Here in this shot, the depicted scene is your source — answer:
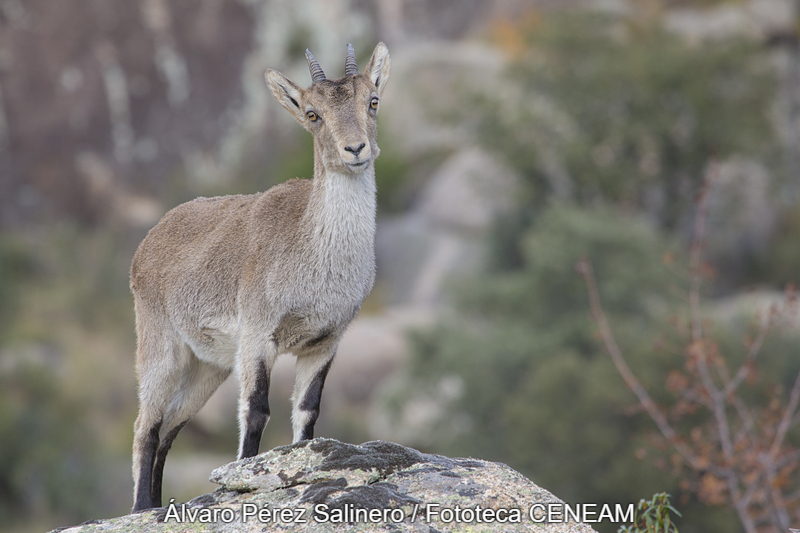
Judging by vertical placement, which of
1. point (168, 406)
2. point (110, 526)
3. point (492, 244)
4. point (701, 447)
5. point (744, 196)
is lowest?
point (110, 526)

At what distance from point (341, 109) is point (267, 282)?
1.44 m

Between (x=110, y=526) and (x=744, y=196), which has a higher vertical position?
(x=744, y=196)

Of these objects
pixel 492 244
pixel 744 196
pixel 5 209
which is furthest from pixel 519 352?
pixel 5 209

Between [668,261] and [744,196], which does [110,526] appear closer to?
[668,261]

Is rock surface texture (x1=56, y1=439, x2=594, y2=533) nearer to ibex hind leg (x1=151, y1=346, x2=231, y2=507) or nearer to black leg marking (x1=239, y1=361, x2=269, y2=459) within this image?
black leg marking (x1=239, y1=361, x2=269, y2=459)

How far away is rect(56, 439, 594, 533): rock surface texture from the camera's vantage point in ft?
19.8

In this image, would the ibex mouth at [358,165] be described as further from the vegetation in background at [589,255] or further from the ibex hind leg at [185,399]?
the vegetation in background at [589,255]

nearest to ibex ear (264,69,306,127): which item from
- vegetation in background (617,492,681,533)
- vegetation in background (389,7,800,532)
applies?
vegetation in background (617,492,681,533)

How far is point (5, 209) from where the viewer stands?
1987 inches

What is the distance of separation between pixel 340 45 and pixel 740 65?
21.4 metres

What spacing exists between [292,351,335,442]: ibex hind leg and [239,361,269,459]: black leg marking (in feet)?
1.29

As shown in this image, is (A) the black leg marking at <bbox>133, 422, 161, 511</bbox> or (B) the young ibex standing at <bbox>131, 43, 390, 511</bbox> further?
(A) the black leg marking at <bbox>133, 422, 161, 511</bbox>

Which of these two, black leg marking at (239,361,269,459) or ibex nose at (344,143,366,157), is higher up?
ibex nose at (344,143,366,157)

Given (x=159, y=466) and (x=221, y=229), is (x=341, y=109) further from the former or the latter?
(x=159, y=466)
